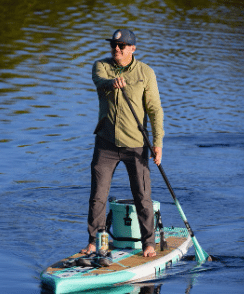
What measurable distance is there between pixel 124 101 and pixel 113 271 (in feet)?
5.75

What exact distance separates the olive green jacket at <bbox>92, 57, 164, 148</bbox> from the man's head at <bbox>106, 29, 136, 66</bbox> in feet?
0.27

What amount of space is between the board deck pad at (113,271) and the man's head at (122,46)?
6.96ft

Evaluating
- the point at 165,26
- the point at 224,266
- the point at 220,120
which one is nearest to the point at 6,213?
the point at 224,266

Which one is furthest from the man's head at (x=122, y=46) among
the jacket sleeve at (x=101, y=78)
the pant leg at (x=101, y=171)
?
the pant leg at (x=101, y=171)

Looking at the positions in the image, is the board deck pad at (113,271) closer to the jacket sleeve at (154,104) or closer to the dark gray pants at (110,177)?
the dark gray pants at (110,177)

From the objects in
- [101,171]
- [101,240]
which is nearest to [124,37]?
[101,171]

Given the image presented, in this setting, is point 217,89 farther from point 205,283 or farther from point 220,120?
point 205,283

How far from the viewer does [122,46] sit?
7.39 m

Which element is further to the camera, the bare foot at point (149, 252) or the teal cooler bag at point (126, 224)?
the teal cooler bag at point (126, 224)

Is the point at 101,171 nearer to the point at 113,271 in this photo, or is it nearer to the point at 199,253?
the point at 113,271

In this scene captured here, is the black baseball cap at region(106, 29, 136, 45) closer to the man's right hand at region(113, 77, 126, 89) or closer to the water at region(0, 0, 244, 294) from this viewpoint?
the man's right hand at region(113, 77, 126, 89)

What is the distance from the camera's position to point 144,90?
24.7 feet

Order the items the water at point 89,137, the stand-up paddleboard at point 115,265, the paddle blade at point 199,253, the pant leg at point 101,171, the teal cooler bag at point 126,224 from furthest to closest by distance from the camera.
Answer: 1. the water at point 89,137
2. the paddle blade at point 199,253
3. the teal cooler bag at point 126,224
4. the pant leg at point 101,171
5. the stand-up paddleboard at point 115,265

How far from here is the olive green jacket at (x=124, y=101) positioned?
7426mm
